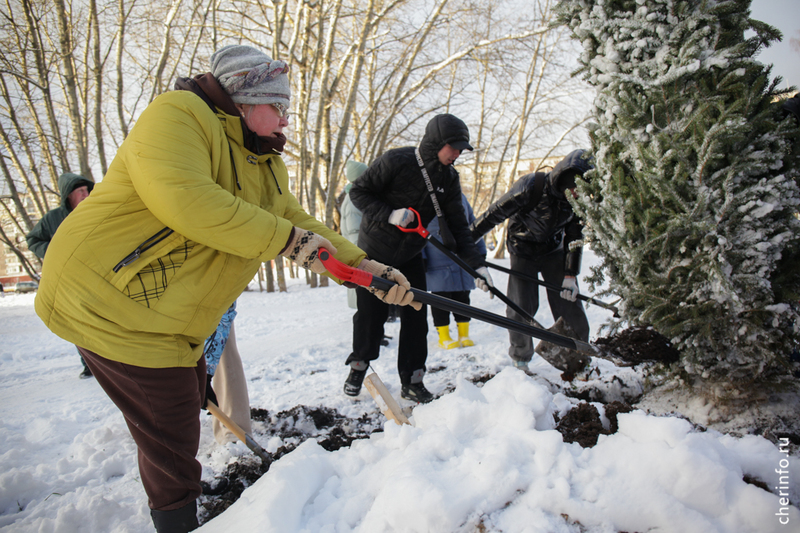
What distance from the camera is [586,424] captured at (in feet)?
6.65

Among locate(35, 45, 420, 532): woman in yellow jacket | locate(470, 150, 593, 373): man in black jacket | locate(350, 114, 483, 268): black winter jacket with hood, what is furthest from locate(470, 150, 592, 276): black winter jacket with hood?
locate(35, 45, 420, 532): woman in yellow jacket

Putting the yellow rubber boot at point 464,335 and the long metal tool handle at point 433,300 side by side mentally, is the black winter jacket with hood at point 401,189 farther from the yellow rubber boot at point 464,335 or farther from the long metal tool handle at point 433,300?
the yellow rubber boot at point 464,335

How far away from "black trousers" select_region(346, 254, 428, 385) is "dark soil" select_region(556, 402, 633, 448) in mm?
1080

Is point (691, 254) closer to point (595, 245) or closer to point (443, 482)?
point (595, 245)

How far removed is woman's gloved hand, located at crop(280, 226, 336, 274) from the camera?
151 centimetres

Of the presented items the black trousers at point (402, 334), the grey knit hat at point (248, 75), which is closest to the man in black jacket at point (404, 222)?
the black trousers at point (402, 334)

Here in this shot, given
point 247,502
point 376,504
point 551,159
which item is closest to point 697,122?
point 376,504

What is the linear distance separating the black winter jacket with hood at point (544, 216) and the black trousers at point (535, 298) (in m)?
0.08

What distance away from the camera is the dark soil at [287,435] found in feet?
6.35

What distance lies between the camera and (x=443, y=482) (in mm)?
1385

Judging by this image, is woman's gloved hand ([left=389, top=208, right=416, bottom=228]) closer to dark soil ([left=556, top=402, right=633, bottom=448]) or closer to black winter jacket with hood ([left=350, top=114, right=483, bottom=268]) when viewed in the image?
black winter jacket with hood ([left=350, top=114, right=483, bottom=268])

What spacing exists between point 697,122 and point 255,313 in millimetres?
6903

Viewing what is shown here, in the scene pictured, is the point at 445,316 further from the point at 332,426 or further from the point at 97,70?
the point at 97,70

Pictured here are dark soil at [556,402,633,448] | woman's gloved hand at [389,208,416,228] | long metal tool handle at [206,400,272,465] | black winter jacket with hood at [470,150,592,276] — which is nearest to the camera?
dark soil at [556,402,633,448]
